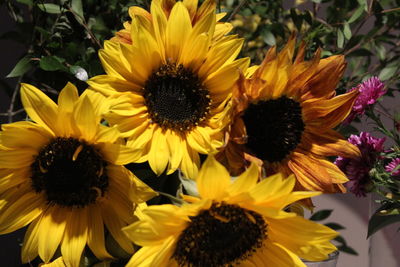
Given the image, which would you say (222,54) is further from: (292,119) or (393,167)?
(393,167)

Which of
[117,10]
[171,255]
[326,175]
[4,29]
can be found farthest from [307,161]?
[4,29]

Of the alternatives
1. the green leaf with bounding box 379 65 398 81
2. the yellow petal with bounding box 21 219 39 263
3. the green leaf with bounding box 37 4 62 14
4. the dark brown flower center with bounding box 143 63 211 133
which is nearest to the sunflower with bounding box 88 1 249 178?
the dark brown flower center with bounding box 143 63 211 133

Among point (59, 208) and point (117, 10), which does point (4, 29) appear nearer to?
point (117, 10)

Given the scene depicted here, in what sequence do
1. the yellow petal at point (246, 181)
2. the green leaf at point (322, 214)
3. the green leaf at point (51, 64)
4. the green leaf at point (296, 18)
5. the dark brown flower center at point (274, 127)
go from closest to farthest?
1. the yellow petal at point (246, 181)
2. the dark brown flower center at point (274, 127)
3. the green leaf at point (51, 64)
4. the green leaf at point (296, 18)
5. the green leaf at point (322, 214)

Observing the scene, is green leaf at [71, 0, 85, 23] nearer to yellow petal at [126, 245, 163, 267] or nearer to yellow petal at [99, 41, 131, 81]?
yellow petal at [99, 41, 131, 81]

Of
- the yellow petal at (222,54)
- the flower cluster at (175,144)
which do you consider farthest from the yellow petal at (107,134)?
the yellow petal at (222,54)

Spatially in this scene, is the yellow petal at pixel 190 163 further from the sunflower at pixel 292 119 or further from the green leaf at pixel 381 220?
the green leaf at pixel 381 220

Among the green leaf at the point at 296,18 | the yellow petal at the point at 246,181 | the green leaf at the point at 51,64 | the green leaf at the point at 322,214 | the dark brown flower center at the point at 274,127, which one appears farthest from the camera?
the green leaf at the point at 322,214
